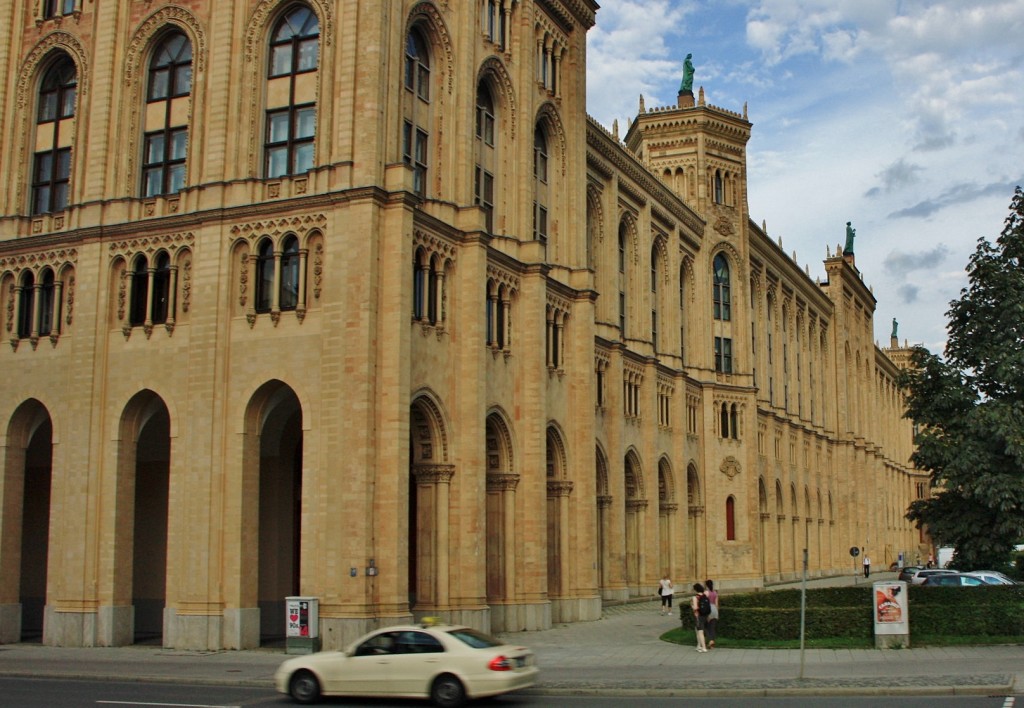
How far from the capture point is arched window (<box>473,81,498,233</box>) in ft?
128

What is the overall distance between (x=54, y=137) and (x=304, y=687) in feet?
78.9

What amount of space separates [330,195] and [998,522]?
79.1 feet

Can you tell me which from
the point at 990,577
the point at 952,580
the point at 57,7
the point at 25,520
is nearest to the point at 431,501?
the point at 25,520

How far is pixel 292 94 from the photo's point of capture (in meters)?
34.2

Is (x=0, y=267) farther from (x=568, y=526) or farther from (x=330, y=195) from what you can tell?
(x=568, y=526)

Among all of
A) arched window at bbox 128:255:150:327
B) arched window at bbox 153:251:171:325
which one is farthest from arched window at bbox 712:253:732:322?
arched window at bbox 128:255:150:327

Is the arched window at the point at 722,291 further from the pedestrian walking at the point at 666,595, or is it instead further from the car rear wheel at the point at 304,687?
the car rear wheel at the point at 304,687

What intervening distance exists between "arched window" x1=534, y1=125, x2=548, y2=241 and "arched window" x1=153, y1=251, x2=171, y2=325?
14072mm

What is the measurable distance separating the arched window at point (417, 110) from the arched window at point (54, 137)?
11.3 metres

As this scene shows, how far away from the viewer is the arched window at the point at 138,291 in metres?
35.0

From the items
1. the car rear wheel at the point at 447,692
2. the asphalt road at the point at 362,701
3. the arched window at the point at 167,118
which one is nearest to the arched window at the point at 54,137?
the arched window at the point at 167,118

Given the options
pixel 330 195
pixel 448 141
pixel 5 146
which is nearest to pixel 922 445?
pixel 448 141

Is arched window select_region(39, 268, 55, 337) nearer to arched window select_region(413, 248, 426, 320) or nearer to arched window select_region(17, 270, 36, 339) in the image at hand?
arched window select_region(17, 270, 36, 339)

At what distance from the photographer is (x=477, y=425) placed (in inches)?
1379
